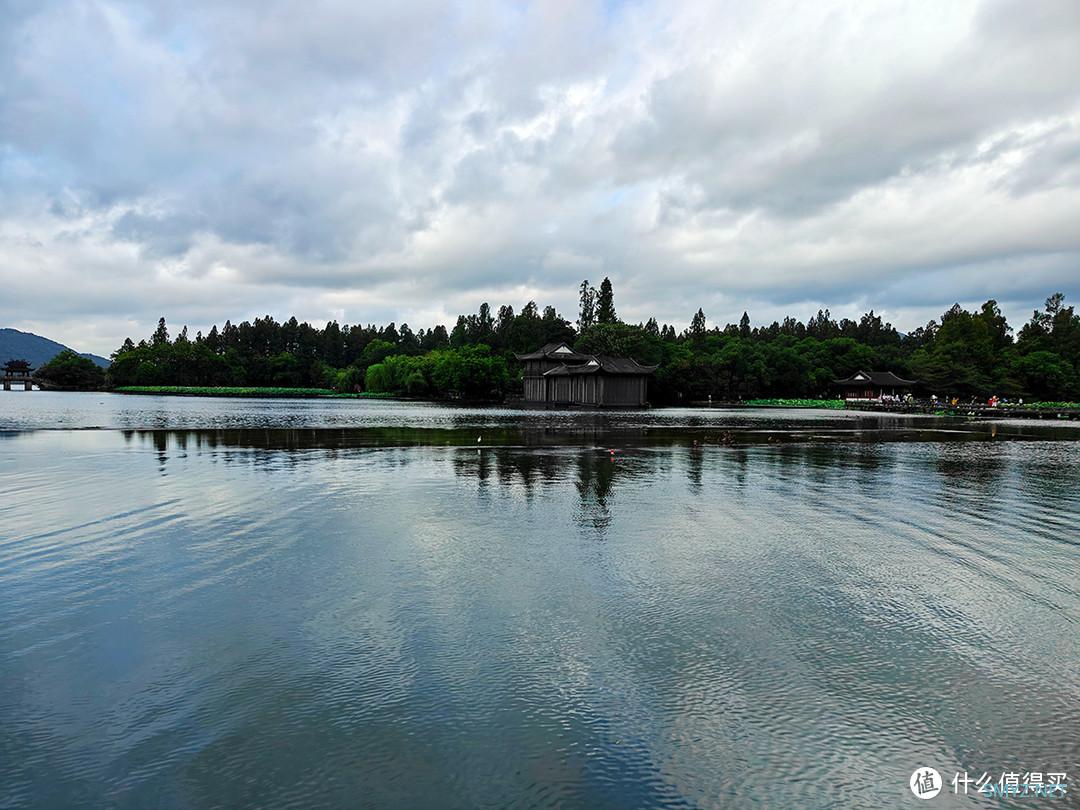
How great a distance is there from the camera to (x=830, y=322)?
497 ft

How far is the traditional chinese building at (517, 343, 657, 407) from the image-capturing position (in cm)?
7550

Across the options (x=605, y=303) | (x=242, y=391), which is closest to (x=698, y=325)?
(x=605, y=303)

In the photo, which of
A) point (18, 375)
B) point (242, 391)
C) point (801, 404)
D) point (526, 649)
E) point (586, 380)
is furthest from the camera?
point (18, 375)

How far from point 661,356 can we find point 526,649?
88.4 metres

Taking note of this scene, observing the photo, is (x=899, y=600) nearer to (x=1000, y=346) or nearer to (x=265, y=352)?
(x=1000, y=346)

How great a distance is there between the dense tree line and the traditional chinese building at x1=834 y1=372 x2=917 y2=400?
2546 mm

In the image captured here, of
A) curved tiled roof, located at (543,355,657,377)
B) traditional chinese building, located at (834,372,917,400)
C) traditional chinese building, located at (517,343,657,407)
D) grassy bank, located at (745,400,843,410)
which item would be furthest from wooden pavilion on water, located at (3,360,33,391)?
traditional chinese building, located at (834,372,917,400)

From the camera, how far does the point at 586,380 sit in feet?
257

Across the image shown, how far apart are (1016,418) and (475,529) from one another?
60462 millimetres

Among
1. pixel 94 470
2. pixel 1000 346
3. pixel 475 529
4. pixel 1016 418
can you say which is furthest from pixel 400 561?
pixel 1000 346

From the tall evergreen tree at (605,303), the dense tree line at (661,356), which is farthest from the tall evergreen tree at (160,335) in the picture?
the tall evergreen tree at (605,303)

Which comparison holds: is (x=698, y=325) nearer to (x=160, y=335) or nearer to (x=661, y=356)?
(x=661, y=356)

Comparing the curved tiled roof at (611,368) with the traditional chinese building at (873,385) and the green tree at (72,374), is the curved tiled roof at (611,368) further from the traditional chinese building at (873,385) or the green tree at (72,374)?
the green tree at (72,374)

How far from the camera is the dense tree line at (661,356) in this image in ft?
302
